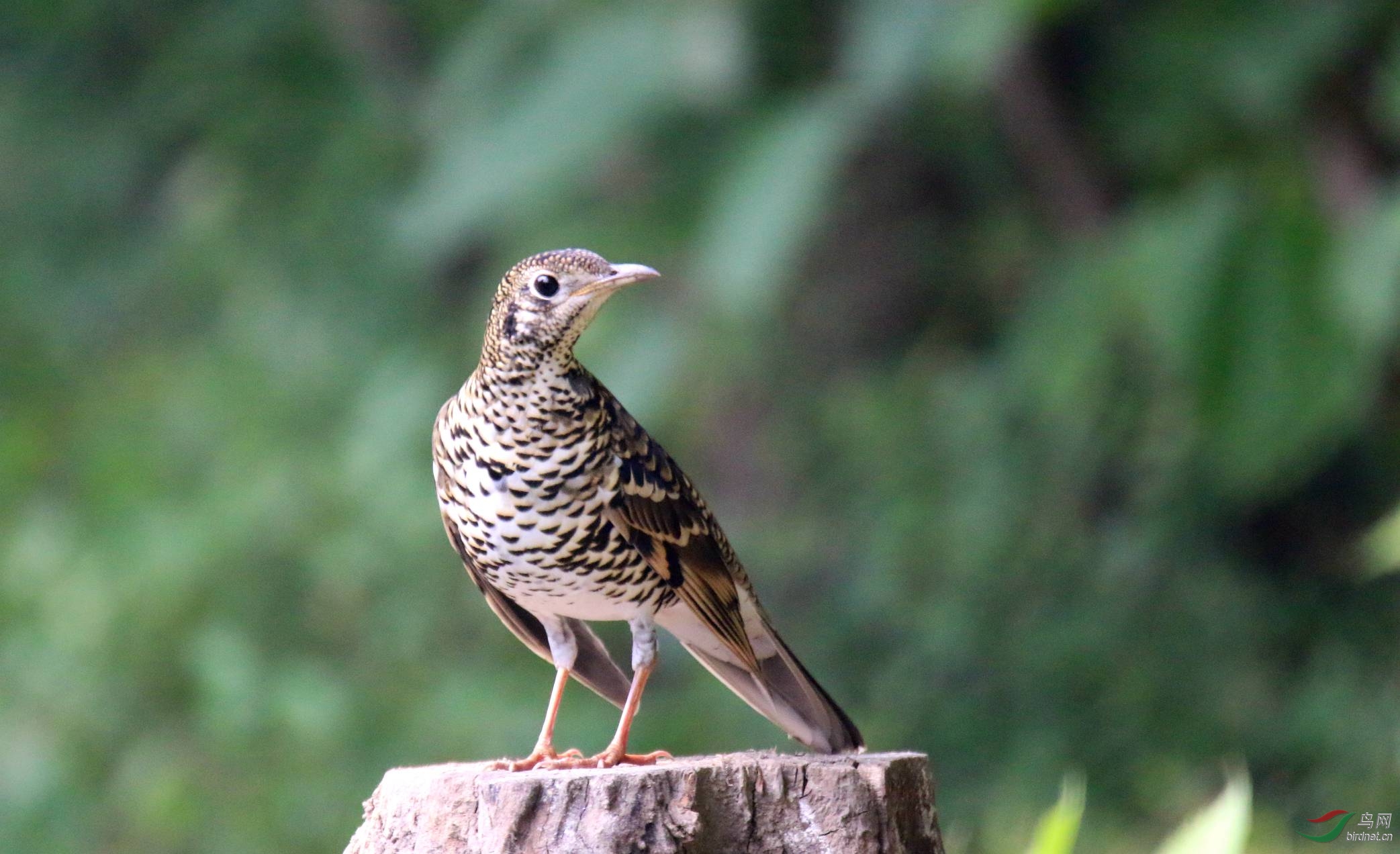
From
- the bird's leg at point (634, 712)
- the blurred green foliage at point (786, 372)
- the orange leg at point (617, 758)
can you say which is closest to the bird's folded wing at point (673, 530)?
the bird's leg at point (634, 712)

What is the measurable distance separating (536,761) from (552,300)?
40.3 inches

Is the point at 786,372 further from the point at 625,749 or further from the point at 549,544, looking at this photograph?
the point at 625,749

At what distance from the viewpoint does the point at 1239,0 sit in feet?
23.2

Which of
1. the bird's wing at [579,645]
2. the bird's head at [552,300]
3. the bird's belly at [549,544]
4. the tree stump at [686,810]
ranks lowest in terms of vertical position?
the tree stump at [686,810]

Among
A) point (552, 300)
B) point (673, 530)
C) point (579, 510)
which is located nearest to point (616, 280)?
point (552, 300)

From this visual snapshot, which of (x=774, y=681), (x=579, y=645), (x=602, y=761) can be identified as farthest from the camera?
(x=579, y=645)

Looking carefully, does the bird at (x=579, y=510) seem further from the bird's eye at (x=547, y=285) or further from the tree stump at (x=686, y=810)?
the tree stump at (x=686, y=810)

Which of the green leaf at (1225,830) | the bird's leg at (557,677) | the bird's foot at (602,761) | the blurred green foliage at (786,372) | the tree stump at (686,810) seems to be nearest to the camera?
the green leaf at (1225,830)

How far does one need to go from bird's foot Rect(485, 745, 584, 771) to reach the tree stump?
225 mm

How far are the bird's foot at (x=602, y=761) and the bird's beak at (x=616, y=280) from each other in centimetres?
99

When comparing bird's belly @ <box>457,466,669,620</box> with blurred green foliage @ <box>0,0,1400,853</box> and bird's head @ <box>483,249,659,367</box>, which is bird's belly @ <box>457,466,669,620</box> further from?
blurred green foliage @ <box>0,0,1400,853</box>

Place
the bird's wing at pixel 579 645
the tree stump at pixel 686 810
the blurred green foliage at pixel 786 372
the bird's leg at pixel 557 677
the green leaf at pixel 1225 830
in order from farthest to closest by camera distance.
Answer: the blurred green foliage at pixel 786 372
the bird's wing at pixel 579 645
the bird's leg at pixel 557 677
the tree stump at pixel 686 810
the green leaf at pixel 1225 830

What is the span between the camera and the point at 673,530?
3650 mm

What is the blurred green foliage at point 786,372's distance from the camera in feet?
22.0
